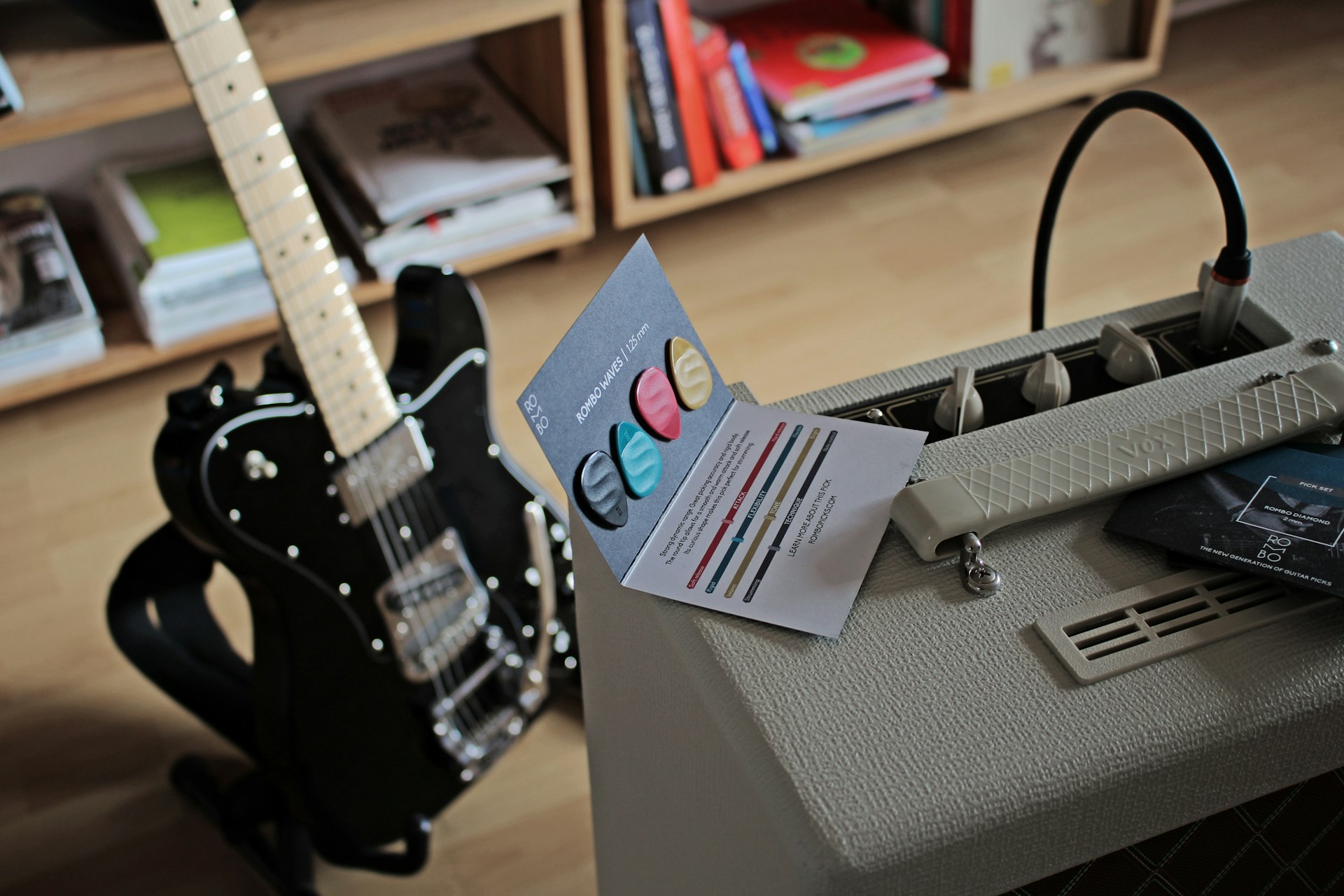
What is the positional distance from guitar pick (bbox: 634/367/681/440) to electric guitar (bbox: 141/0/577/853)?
48 cm

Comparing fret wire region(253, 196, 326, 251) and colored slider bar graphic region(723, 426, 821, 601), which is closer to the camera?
colored slider bar graphic region(723, 426, 821, 601)

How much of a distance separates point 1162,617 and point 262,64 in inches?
49.5

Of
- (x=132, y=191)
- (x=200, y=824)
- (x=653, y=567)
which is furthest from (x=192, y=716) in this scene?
(x=653, y=567)

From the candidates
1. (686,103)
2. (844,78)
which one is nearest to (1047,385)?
(686,103)

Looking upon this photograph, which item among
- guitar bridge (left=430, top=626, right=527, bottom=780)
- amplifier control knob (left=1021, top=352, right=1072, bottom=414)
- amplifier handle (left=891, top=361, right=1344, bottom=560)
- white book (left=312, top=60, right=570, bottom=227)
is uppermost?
amplifier handle (left=891, top=361, right=1344, bottom=560)

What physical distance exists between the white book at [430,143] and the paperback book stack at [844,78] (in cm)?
41

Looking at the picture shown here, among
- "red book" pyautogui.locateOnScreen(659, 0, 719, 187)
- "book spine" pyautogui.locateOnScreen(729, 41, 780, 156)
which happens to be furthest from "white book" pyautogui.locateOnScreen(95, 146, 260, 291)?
"book spine" pyautogui.locateOnScreen(729, 41, 780, 156)

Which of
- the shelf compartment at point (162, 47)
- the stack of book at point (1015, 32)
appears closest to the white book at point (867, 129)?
the stack of book at point (1015, 32)

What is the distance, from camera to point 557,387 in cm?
57

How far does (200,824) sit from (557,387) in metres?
0.87

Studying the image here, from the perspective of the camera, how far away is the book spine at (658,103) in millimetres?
1667

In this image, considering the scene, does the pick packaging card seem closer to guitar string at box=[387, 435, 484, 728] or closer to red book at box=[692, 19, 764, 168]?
guitar string at box=[387, 435, 484, 728]

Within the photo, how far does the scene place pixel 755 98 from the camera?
185cm

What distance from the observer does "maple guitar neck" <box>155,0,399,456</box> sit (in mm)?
936
